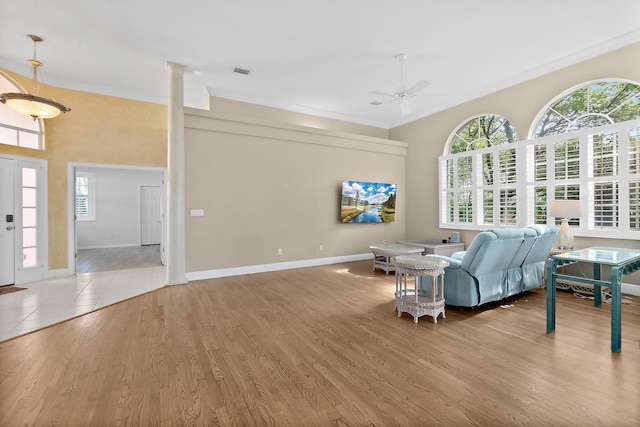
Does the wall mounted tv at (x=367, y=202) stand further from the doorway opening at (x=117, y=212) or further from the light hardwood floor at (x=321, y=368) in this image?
the doorway opening at (x=117, y=212)

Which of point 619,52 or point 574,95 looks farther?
point 574,95

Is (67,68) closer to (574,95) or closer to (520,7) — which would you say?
(520,7)

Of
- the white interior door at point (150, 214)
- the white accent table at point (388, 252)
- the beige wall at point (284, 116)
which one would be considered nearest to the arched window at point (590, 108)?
the white accent table at point (388, 252)

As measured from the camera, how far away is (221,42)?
4.40 meters

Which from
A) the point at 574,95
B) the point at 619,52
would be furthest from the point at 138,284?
the point at 619,52

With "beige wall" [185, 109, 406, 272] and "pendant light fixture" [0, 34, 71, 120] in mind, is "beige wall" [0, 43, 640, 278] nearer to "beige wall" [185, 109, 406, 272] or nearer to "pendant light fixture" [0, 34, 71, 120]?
"beige wall" [185, 109, 406, 272]

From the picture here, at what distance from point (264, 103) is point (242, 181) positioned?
2.03 m

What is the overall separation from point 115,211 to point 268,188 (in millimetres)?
6749

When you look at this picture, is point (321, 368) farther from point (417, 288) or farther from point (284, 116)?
point (284, 116)

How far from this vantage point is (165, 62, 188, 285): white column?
16.5 ft

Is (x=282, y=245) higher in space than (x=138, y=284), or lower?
higher

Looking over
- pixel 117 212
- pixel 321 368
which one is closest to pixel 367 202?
pixel 321 368

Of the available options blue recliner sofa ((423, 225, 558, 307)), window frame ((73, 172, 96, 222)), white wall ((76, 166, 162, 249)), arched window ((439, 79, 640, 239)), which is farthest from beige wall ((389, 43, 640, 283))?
window frame ((73, 172, 96, 222))

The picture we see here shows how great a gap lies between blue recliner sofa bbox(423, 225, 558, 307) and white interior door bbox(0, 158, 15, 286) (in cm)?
690
